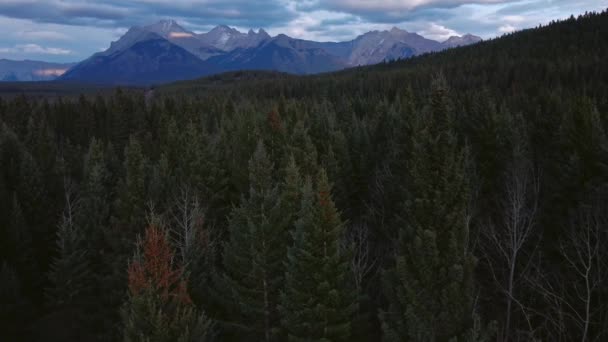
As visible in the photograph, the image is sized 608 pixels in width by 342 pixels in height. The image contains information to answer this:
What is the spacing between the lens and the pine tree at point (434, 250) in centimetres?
1916

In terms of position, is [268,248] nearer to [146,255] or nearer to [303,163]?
[146,255]

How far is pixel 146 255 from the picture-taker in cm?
1825

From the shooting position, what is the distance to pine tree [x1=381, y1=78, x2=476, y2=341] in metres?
19.2

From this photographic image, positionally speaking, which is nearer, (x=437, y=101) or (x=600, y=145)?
(x=437, y=101)

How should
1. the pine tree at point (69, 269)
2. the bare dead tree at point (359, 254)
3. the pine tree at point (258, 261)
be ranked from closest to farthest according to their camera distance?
the bare dead tree at point (359, 254) < the pine tree at point (258, 261) < the pine tree at point (69, 269)

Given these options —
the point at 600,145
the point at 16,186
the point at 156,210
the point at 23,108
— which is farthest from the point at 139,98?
the point at 600,145

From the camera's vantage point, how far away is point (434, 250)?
63.2 ft

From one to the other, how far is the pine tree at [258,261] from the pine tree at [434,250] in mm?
6942

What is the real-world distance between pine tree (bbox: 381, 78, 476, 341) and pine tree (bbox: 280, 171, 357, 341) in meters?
2.36

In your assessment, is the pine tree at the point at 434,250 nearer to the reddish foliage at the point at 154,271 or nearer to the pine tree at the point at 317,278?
the pine tree at the point at 317,278

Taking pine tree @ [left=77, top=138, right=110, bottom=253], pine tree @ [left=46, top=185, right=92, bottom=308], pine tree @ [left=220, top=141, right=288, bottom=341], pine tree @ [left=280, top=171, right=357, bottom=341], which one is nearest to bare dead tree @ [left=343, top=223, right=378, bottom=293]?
pine tree @ [left=280, top=171, right=357, bottom=341]

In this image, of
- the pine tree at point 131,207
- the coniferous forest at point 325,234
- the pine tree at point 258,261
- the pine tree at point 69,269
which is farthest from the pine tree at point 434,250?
the pine tree at point 69,269

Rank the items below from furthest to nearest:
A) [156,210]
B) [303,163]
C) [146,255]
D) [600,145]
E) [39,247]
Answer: [39,247] → [303,163] → [156,210] → [600,145] → [146,255]

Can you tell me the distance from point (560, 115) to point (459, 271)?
34312 mm
